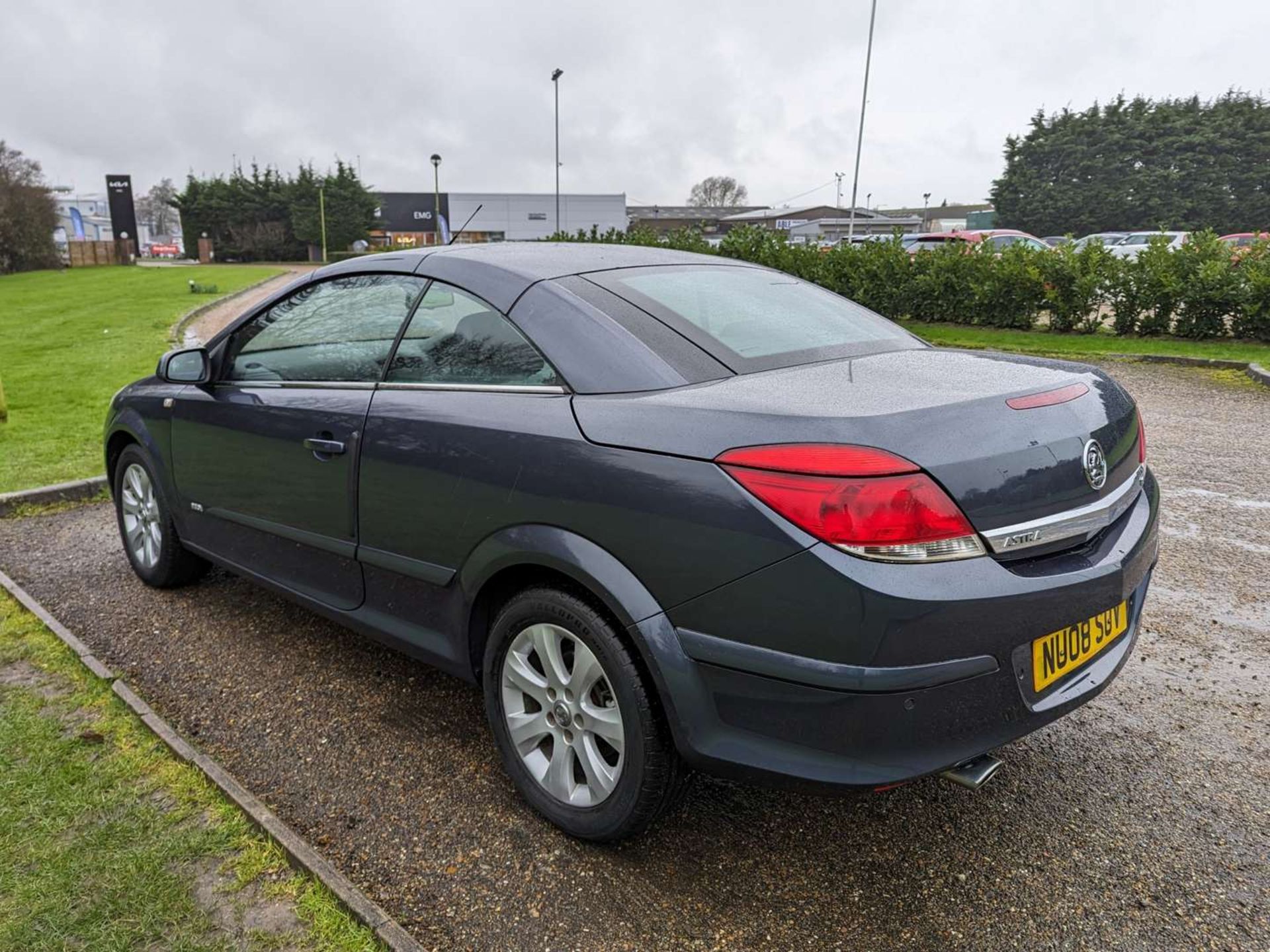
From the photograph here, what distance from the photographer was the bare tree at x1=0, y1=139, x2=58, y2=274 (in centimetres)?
4047

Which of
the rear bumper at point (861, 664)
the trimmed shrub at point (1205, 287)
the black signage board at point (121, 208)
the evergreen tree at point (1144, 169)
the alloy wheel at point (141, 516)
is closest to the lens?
the rear bumper at point (861, 664)

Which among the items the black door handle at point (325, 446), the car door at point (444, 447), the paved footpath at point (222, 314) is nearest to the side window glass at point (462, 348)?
the car door at point (444, 447)

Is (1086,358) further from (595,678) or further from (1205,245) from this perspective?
(595,678)

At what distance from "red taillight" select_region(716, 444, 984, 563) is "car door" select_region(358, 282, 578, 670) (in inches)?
24.5

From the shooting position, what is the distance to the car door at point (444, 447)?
244cm

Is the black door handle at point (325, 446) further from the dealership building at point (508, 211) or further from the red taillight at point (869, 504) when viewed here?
the dealership building at point (508, 211)

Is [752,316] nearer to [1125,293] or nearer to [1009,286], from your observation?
[1125,293]

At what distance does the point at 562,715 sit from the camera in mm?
2428

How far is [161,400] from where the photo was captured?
3994 mm

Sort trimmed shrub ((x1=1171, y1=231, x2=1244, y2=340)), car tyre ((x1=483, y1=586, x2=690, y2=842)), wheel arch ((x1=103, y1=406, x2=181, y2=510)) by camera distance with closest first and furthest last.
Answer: car tyre ((x1=483, y1=586, x2=690, y2=842)), wheel arch ((x1=103, y1=406, x2=181, y2=510)), trimmed shrub ((x1=1171, y1=231, x2=1244, y2=340))

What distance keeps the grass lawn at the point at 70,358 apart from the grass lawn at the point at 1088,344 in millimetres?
8860

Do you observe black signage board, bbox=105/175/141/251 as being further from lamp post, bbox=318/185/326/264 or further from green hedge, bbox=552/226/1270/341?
green hedge, bbox=552/226/1270/341

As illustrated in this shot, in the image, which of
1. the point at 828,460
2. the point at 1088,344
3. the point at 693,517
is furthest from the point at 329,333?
the point at 1088,344

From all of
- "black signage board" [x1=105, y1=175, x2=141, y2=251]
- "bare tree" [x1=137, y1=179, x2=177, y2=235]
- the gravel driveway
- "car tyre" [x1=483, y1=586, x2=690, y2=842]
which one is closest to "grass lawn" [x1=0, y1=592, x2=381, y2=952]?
the gravel driveway
